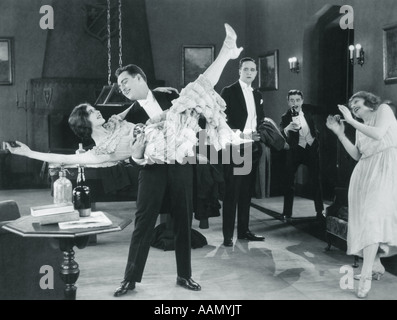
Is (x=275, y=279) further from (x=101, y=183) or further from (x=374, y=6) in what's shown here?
(x=374, y=6)

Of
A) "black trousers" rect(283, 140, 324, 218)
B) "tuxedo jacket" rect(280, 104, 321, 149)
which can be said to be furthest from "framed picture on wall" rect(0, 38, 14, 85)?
"black trousers" rect(283, 140, 324, 218)

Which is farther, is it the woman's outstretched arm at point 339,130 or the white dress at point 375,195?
the woman's outstretched arm at point 339,130

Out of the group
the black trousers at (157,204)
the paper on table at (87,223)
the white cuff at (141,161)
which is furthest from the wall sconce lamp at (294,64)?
the paper on table at (87,223)

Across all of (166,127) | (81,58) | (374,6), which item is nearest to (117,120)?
(166,127)

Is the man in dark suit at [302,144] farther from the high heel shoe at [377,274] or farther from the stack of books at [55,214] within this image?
the stack of books at [55,214]

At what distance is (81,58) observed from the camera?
397 inches

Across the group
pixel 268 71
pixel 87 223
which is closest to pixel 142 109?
pixel 87 223

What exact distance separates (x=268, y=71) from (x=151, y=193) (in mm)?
6808

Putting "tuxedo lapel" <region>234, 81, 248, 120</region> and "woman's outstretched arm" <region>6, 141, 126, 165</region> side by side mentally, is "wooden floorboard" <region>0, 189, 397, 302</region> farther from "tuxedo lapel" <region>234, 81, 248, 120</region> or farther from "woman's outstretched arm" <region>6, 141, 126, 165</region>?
"tuxedo lapel" <region>234, 81, 248, 120</region>

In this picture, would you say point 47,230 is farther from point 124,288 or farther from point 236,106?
point 236,106

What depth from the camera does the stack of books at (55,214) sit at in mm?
3059

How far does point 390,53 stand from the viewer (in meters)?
6.54

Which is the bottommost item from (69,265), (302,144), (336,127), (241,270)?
(241,270)

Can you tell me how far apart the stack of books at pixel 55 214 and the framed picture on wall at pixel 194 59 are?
8.15m
